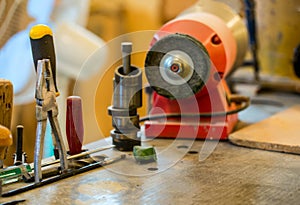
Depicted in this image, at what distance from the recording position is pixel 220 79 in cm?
115

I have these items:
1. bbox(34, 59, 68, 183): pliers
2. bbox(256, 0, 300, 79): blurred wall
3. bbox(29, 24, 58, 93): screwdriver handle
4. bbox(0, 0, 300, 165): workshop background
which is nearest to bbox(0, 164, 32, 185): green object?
bbox(34, 59, 68, 183): pliers

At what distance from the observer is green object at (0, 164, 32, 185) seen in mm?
848

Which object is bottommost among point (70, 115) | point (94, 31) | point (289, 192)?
point (289, 192)

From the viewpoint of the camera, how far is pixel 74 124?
0.97 m

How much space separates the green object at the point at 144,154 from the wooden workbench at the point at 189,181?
0.01m

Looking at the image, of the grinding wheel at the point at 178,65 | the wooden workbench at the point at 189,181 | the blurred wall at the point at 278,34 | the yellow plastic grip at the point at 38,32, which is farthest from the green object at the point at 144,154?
the blurred wall at the point at 278,34

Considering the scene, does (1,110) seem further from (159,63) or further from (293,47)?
(293,47)

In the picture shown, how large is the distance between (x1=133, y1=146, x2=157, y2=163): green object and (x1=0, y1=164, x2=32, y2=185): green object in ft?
0.67

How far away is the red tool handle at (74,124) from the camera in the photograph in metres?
0.97

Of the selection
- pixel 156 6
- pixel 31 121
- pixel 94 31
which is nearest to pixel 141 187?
pixel 31 121

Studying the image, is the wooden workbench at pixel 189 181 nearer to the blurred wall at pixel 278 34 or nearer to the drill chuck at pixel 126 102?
the drill chuck at pixel 126 102

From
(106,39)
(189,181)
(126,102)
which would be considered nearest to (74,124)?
(126,102)

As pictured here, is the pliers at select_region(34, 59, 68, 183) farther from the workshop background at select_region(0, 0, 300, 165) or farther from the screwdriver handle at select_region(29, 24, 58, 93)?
the workshop background at select_region(0, 0, 300, 165)

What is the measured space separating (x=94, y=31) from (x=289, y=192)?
1.22 meters
